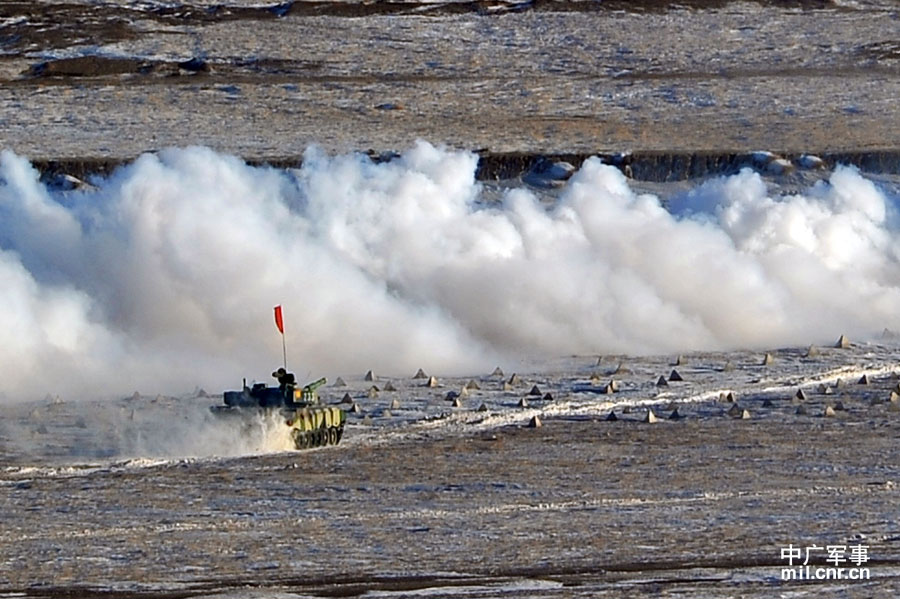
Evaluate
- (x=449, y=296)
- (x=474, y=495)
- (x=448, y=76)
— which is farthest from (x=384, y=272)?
(x=448, y=76)

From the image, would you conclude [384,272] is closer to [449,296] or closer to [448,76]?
[449,296]

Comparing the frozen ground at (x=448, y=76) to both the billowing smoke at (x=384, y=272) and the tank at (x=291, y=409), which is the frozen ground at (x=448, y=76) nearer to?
the billowing smoke at (x=384, y=272)

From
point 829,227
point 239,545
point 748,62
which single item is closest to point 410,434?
point 239,545

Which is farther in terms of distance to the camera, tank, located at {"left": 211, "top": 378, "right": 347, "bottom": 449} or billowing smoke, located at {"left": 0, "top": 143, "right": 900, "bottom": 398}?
billowing smoke, located at {"left": 0, "top": 143, "right": 900, "bottom": 398}

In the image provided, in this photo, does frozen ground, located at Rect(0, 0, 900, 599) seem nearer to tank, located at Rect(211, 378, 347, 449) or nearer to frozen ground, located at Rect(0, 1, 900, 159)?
frozen ground, located at Rect(0, 1, 900, 159)

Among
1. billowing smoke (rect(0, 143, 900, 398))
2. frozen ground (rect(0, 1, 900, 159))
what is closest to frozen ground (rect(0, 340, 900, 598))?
billowing smoke (rect(0, 143, 900, 398))

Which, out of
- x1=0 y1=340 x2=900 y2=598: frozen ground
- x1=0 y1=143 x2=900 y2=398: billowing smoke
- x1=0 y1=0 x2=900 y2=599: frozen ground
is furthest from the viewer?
x1=0 y1=143 x2=900 y2=398: billowing smoke

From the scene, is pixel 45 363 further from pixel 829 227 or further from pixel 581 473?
pixel 829 227
